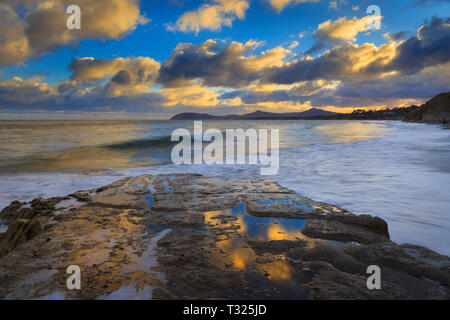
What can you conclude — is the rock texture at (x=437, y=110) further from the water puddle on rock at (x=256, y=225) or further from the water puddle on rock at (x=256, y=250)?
the water puddle on rock at (x=256, y=250)

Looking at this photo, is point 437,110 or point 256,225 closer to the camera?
point 256,225

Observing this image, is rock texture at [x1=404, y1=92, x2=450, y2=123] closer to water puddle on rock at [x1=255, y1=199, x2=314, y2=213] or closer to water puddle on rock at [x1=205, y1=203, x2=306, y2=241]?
water puddle on rock at [x1=255, y1=199, x2=314, y2=213]

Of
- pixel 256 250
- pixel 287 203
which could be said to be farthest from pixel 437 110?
pixel 256 250

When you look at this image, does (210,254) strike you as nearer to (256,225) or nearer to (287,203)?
(256,225)

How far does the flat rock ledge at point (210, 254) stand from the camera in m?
1.82

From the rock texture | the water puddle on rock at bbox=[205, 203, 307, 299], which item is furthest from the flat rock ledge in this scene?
the rock texture

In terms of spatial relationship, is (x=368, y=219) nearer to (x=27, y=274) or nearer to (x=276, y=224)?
(x=276, y=224)

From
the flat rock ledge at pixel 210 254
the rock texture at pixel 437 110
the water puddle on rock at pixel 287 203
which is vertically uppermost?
the rock texture at pixel 437 110

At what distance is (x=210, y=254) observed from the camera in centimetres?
232

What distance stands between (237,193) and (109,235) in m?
2.41

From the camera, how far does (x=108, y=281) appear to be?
75.7 inches

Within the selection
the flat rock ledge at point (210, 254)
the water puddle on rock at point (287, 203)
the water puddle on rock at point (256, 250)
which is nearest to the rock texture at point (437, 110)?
the water puddle on rock at point (287, 203)
